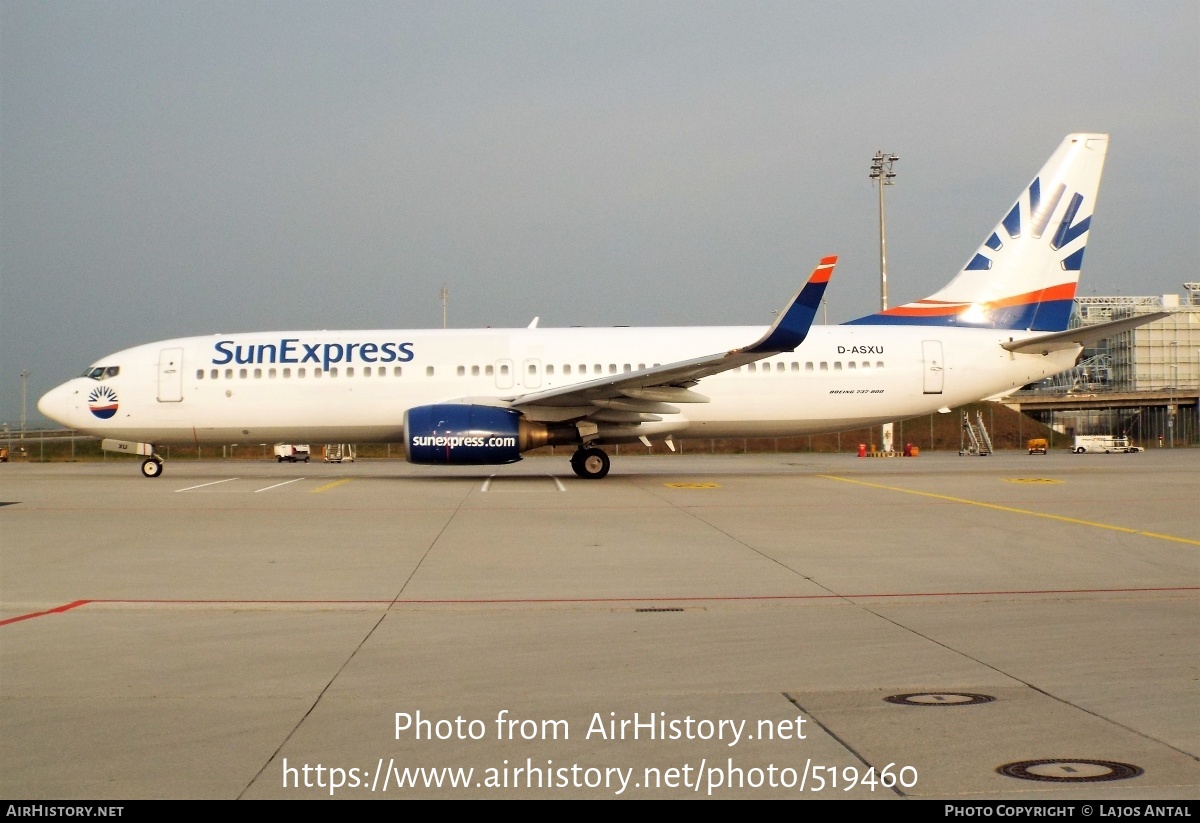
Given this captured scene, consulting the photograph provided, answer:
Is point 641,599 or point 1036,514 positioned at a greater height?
point 1036,514

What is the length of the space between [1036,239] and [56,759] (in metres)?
25.1

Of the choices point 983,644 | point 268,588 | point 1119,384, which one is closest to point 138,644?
Answer: point 268,588

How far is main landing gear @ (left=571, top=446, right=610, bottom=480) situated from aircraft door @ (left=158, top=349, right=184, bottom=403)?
9314 mm

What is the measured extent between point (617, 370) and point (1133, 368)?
95.6 metres

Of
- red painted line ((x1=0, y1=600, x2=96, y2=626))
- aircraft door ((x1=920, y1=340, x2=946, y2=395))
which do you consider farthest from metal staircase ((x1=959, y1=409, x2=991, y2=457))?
red painted line ((x1=0, y1=600, x2=96, y2=626))

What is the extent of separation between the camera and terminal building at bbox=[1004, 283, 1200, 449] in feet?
245

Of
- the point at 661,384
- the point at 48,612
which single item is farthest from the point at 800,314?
the point at 48,612

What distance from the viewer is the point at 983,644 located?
703 centimetres

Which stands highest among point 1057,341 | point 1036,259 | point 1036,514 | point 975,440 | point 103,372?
point 1036,259

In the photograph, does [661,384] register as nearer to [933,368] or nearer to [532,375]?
[532,375]

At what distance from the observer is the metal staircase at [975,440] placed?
146 ft

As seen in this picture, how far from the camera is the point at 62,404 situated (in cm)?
2486

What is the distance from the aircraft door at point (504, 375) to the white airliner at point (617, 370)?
45 millimetres
